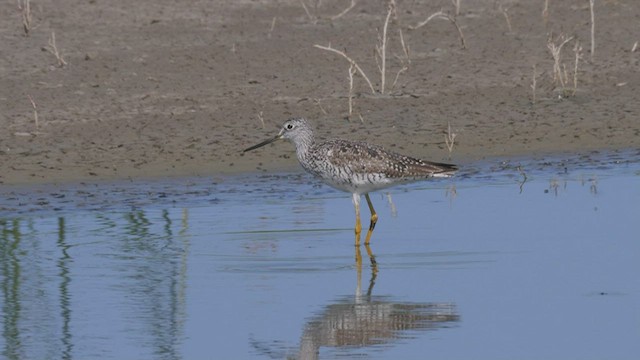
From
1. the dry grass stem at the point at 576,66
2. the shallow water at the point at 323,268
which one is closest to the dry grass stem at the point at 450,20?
the dry grass stem at the point at 576,66

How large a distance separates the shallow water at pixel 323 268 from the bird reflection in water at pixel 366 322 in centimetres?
2

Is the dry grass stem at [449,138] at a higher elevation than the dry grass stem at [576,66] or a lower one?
lower

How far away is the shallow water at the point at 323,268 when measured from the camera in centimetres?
800

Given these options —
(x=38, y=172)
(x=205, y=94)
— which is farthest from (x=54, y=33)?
(x=38, y=172)

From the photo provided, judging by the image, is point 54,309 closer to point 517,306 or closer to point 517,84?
point 517,306

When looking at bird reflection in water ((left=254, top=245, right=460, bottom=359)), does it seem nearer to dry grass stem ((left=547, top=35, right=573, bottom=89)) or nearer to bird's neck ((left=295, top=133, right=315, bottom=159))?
bird's neck ((left=295, top=133, right=315, bottom=159))

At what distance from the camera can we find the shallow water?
8.00 meters

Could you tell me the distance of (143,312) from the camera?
870 centimetres

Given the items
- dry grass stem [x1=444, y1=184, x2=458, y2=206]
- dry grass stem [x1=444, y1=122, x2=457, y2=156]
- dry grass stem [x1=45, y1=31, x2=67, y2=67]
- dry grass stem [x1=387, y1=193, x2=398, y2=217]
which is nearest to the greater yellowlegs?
dry grass stem [x1=387, y1=193, x2=398, y2=217]

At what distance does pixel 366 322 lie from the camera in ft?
27.7

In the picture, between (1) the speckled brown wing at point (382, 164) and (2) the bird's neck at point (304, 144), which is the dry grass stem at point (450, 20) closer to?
(2) the bird's neck at point (304, 144)

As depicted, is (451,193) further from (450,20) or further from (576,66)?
(450,20)

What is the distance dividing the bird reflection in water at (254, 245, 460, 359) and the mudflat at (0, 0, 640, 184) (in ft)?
16.1

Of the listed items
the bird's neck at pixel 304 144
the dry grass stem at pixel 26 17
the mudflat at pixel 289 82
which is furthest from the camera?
the dry grass stem at pixel 26 17
